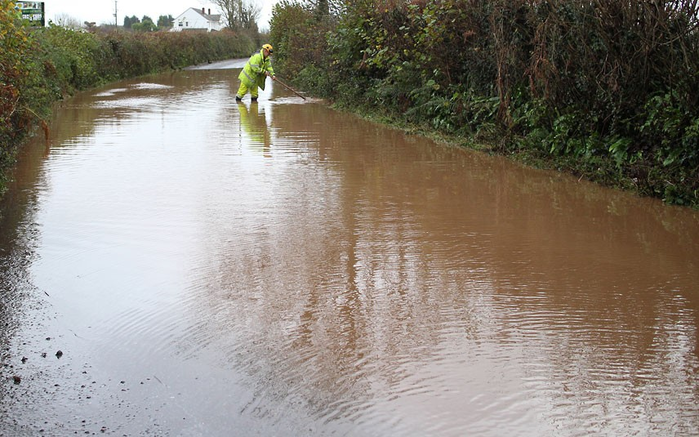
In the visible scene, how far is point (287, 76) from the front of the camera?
31.1m

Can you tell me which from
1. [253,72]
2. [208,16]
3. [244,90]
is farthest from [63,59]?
[208,16]

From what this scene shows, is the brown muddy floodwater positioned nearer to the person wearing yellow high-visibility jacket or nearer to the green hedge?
the green hedge

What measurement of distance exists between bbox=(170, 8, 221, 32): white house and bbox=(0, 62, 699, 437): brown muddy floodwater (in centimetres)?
12259

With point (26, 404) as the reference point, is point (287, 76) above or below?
above

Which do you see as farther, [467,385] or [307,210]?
[307,210]

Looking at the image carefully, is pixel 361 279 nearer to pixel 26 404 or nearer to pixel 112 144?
pixel 26 404

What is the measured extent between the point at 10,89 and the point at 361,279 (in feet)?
17.6

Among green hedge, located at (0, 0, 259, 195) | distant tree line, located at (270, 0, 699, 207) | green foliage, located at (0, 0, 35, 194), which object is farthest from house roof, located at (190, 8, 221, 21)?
green foliage, located at (0, 0, 35, 194)

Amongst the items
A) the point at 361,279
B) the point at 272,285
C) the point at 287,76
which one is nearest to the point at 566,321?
the point at 361,279

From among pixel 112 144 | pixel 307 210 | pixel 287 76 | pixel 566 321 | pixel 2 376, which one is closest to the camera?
pixel 2 376

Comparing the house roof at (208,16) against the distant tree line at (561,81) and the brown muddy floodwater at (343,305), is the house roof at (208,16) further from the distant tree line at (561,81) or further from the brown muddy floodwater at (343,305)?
the brown muddy floodwater at (343,305)

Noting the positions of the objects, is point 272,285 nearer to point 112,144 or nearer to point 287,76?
point 112,144

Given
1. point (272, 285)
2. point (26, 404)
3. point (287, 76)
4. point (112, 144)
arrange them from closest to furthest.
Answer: point (26, 404)
point (272, 285)
point (112, 144)
point (287, 76)

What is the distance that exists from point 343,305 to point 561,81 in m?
6.32
